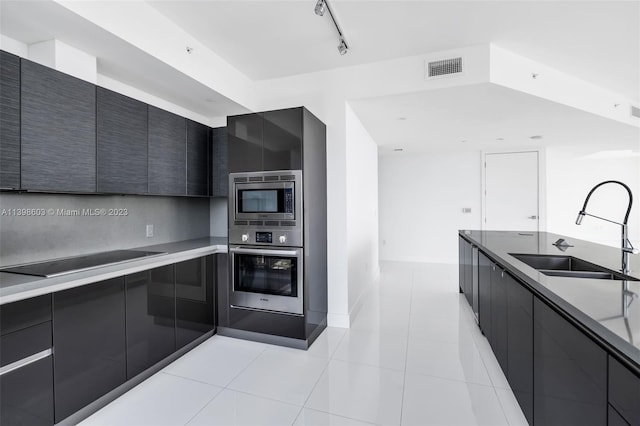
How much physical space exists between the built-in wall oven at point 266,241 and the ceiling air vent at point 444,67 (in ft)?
5.44

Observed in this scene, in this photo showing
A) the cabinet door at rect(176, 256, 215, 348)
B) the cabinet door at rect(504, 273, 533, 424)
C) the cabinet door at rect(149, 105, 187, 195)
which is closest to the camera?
the cabinet door at rect(504, 273, 533, 424)

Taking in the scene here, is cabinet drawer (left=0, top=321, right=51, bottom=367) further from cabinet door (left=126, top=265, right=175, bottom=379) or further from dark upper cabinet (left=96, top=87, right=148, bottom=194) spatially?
dark upper cabinet (left=96, top=87, right=148, bottom=194)

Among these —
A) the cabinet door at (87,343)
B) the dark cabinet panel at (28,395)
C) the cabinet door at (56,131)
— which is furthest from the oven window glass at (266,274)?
the dark cabinet panel at (28,395)

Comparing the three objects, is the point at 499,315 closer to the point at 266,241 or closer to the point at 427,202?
the point at 266,241

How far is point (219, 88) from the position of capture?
2.91 metres

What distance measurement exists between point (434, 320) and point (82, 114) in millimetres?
3624

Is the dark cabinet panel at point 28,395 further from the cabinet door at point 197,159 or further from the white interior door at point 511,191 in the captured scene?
the white interior door at point 511,191

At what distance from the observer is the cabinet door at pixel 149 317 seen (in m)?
2.01

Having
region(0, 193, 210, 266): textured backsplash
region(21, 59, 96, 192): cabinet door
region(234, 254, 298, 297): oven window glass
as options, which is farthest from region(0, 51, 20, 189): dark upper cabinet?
region(234, 254, 298, 297): oven window glass

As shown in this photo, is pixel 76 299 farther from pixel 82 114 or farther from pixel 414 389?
pixel 414 389

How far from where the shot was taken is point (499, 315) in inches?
84.7

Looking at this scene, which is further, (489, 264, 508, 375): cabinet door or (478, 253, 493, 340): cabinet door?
(478, 253, 493, 340): cabinet door

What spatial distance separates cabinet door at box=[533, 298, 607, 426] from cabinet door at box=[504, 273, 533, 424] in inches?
3.2

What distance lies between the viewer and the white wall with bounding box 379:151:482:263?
6.31 meters
